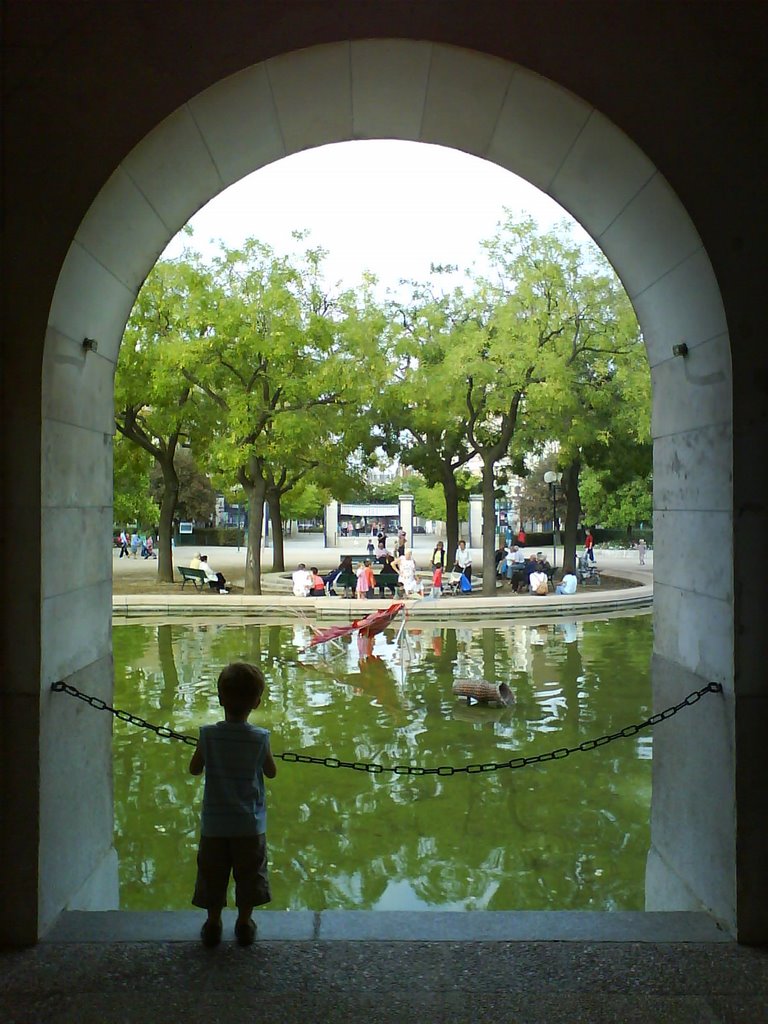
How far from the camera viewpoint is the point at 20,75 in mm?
4055

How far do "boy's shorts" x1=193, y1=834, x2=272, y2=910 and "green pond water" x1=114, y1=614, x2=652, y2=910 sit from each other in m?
2.32

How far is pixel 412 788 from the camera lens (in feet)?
27.1

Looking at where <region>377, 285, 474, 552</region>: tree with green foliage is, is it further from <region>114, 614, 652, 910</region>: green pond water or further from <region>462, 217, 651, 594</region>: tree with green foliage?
<region>114, 614, 652, 910</region>: green pond water

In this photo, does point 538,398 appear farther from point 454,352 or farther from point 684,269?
point 684,269

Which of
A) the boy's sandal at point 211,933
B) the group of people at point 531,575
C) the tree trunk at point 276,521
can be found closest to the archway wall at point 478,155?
the boy's sandal at point 211,933

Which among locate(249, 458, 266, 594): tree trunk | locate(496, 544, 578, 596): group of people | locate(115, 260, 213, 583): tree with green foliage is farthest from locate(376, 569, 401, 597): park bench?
locate(115, 260, 213, 583): tree with green foliage

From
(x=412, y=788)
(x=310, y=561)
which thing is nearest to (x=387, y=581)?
(x=412, y=788)

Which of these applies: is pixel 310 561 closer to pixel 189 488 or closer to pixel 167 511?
pixel 189 488

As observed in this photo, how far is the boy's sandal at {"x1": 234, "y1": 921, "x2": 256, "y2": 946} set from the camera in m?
3.85

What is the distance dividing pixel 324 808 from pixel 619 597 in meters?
15.6

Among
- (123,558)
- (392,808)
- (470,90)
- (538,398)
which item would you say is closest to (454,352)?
(538,398)

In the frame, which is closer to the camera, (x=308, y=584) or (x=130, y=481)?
(x=308, y=584)

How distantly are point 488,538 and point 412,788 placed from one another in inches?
645

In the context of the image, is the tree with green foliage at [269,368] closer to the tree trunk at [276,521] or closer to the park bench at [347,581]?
the park bench at [347,581]
